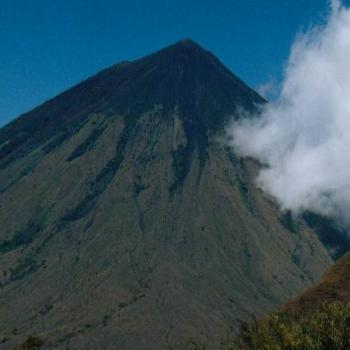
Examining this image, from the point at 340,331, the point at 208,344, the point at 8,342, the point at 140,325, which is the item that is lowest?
the point at 340,331

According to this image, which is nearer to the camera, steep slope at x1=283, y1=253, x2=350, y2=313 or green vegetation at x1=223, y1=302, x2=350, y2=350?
green vegetation at x1=223, y1=302, x2=350, y2=350

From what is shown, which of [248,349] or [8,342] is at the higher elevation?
[8,342]

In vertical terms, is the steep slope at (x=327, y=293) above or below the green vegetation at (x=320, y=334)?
above

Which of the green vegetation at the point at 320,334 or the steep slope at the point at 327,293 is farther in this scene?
the steep slope at the point at 327,293

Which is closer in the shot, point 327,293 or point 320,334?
point 320,334

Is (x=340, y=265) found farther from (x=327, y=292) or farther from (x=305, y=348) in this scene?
(x=305, y=348)

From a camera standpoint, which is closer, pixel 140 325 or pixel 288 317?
pixel 288 317

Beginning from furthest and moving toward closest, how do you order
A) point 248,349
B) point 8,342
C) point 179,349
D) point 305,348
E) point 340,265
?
1. point 8,342
2. point 179,349
3. point 340,265
4. point 248,349
5. point 305,348

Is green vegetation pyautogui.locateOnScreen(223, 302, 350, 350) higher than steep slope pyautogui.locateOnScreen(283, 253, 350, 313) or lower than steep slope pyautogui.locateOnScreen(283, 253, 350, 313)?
lower

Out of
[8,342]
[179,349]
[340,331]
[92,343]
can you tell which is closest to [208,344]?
[179,349]

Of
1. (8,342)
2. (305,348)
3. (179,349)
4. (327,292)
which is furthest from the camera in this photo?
(8,342)

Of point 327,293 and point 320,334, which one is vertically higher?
point 327,293
